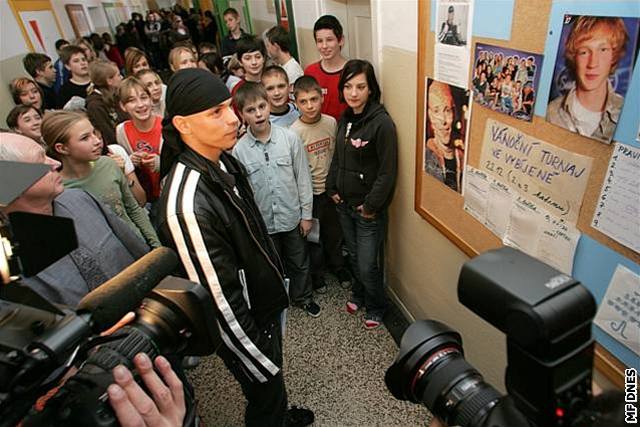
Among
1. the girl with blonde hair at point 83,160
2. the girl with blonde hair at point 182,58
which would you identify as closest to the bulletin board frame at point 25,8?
the girl with blonde hair at point 182,58

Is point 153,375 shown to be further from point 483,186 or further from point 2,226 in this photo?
point 483,186

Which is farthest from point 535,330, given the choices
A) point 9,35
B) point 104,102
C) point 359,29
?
point 9,35

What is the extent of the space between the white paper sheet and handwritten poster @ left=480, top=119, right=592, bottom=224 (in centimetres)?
22

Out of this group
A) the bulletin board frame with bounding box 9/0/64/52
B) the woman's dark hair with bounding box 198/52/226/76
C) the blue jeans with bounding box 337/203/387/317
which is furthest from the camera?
the bulletin board frame with bounding box 9/0/64/52

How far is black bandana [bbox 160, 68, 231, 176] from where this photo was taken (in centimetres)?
132

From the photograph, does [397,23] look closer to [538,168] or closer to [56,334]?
[538,168]

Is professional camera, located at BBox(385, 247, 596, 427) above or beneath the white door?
beneath

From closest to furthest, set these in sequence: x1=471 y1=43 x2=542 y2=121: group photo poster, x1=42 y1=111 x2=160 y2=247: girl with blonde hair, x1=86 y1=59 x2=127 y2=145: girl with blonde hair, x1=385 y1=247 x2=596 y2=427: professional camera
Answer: x1=385 y1=247 x2=596 y2=427: professional camera → x1=471 y1=43 x2=542 y2=121: group photo poster → x1=42 y1=111 x2=160 y2=247: girl with blonde hair → x1=86 y1=59 x2=127 y2=145: girl with blonde hair

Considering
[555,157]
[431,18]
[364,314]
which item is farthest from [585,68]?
[364,314]

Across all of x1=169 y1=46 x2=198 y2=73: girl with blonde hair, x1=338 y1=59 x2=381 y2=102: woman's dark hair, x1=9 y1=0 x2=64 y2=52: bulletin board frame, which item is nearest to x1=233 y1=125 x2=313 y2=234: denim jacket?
x1=338 y1=59 x2=381 y2=102: woman's dark hair

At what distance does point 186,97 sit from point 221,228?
47 centimetres

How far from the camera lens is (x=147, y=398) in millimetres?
625

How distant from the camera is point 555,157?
103cm

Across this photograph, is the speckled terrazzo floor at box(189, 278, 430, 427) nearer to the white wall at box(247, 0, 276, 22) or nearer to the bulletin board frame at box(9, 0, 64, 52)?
the white wall at box(247, 0, 276, 22)
